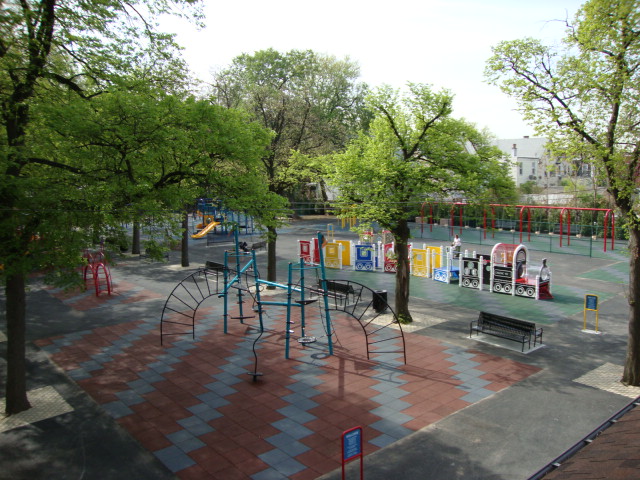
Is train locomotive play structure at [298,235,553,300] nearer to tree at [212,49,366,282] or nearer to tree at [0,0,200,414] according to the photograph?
tree at [212,49,366,282]

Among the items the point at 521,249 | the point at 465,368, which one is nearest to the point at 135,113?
the point at 465,368

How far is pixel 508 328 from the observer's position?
571 inches

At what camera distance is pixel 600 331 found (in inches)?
616

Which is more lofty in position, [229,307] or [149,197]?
[149,197]

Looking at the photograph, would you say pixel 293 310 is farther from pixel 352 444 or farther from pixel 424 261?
pixel 352 444

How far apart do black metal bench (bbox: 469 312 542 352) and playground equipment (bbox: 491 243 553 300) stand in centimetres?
522

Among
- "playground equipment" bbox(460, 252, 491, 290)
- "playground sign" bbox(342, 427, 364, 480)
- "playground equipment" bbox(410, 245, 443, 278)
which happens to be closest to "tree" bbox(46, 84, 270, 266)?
"playground sign" bbox(342, 427, 364, 480)

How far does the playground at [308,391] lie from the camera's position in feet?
28.4

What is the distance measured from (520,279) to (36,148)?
18.3 metres

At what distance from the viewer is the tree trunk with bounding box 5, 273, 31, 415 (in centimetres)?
1024

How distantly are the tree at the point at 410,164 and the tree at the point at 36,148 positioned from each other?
22.7 ft

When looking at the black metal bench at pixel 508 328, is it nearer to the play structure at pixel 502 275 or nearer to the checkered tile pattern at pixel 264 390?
the checkered tile pattern at pixel 264 390

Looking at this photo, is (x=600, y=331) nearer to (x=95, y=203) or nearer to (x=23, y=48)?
(x=95, y=203)

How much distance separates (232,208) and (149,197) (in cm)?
252
